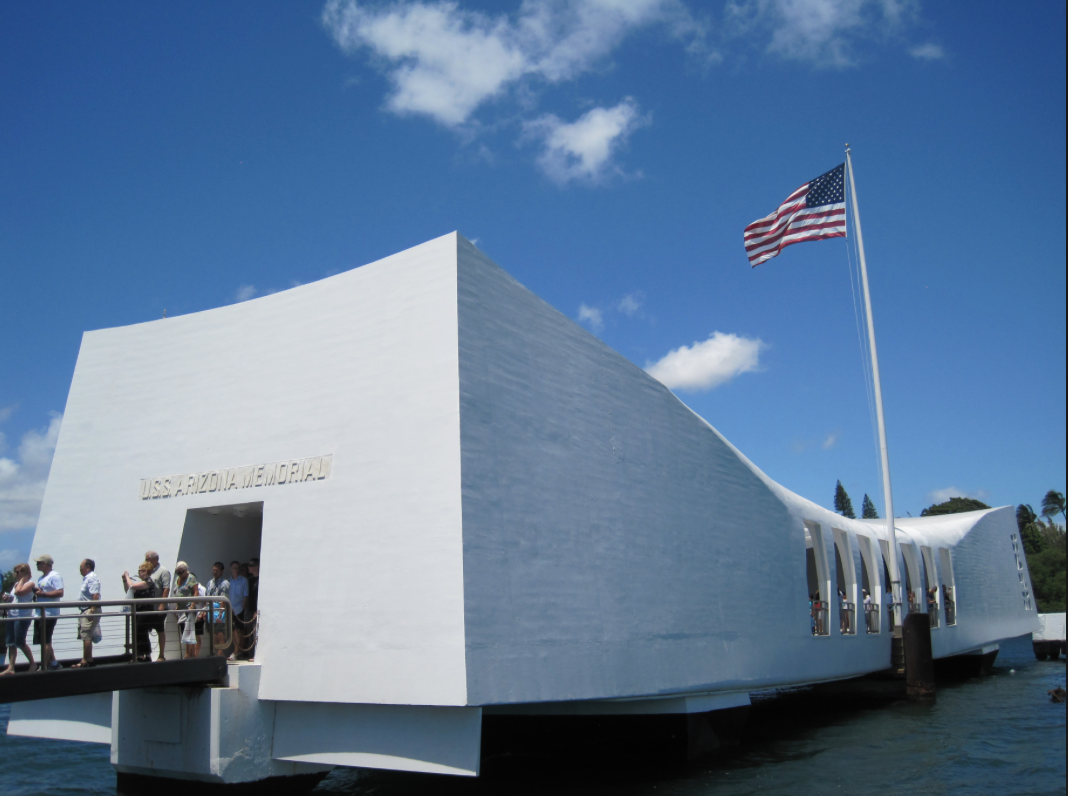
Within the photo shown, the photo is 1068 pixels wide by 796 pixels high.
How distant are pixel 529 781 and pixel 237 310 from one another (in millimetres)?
8142

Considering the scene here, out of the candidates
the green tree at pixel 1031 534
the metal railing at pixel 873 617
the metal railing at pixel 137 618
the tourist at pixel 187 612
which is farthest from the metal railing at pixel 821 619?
the green tree at pixel 1031 534

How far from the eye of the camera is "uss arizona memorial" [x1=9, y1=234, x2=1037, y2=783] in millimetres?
9078

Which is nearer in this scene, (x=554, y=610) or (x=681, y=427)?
(x=554, y=610)

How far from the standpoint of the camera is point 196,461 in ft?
36.9

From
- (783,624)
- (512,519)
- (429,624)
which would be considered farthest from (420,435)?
(783,624)

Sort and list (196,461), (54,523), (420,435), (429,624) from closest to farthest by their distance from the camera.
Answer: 1. (429,624)
2. (420,435)
3. (196,461)
4. (54,523)

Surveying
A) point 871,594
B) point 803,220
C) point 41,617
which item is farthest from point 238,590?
point 871,594

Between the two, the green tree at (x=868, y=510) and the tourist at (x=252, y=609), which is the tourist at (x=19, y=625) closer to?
the tourist at (x=252, y=609)

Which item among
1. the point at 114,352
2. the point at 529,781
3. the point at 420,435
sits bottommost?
the point at 529,781

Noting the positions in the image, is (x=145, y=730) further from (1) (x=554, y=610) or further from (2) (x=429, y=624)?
(1) (x=554, y=610)

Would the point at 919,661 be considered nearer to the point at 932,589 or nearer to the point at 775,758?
the point at 932,589

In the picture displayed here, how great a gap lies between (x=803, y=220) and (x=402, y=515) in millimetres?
12241

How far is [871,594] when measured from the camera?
20281mm

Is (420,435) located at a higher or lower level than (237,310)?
lower
